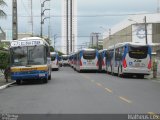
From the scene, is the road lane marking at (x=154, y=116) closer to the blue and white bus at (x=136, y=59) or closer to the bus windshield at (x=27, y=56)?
the bus windshield at (x=27, y=56)

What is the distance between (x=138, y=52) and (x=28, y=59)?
13.3 metres

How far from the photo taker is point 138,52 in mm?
40906

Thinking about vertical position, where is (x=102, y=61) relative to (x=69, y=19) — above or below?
below

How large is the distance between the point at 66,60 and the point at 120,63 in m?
71.1

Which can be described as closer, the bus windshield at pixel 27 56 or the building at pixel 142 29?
the bus windshield at pixel 27 56

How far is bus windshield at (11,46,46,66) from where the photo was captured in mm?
30922

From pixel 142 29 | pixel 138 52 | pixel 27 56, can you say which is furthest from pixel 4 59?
pixel 142 29

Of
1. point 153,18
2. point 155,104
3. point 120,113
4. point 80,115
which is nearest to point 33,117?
point 80,115

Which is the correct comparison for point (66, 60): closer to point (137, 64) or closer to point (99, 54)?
point (99, 54)

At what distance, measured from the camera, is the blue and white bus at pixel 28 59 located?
3080 cm

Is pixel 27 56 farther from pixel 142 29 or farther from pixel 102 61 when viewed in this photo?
pixel 142 29

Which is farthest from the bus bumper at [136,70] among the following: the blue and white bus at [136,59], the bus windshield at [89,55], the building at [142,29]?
the building at [142,29]

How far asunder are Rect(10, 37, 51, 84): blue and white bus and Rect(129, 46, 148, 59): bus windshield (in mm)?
11747

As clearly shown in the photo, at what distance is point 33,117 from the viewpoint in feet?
43.7
